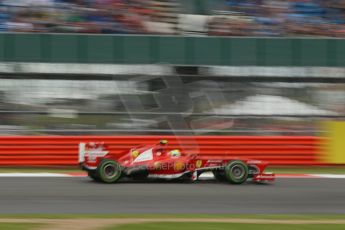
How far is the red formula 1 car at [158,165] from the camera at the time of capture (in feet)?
34.2

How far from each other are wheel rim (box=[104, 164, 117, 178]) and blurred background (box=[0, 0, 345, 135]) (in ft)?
11.1

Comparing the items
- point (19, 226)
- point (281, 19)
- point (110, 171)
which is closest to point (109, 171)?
point (110, 171)

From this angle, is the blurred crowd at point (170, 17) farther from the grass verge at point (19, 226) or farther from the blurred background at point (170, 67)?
the grass verge at point (19, 226)

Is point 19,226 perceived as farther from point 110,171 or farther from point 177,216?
point 110,171

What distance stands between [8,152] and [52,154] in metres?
0.89

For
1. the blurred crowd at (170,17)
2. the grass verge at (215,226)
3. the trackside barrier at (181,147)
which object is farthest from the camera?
the blurred crowd at (170,17)

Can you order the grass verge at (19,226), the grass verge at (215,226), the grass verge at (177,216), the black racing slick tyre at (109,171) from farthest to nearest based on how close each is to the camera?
the black racing slick tyre at (109,171), the grass verge at (177,216), the grass verge at (215,226), the grass verge at (19,226)

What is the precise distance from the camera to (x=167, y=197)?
29.7ft

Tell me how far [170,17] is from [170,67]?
1.78m

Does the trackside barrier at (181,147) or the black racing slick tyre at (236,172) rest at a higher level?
the trackside barrier at (181,147)

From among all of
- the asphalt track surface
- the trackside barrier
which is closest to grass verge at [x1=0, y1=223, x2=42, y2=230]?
the asphalt track surface

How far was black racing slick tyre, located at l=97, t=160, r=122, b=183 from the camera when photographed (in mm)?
10375

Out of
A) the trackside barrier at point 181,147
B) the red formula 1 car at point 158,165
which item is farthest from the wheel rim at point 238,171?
the trackside barrier at point 181,147

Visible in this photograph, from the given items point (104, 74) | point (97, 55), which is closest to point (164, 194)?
point (104, 74)
